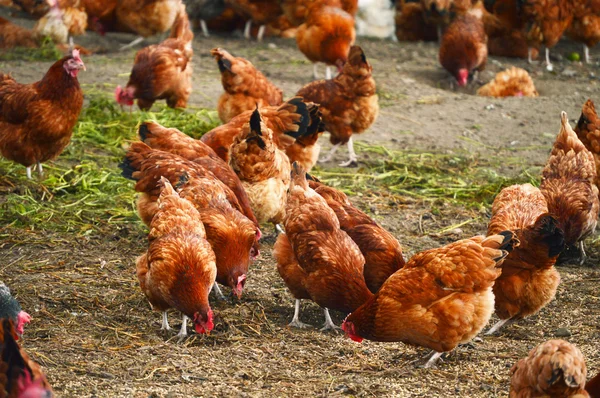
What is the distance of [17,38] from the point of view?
10969 mm

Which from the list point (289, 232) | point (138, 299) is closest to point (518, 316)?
point (289, 232)

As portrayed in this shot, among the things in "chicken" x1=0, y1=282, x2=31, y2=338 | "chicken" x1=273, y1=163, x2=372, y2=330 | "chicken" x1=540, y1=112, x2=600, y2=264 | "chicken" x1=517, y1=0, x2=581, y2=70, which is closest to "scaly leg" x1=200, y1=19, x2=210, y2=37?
"chicken" x1=517, y1=0, x2=581, y2=70

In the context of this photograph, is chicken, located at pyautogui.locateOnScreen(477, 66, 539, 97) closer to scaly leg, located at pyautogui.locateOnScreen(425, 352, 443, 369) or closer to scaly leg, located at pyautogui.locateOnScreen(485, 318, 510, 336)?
scaly leg, located at pyautogui.locateOnScreen(485, 318, 510, 336)

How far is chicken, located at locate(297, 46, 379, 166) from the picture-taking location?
304 inches

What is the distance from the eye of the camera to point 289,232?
5.16 meters

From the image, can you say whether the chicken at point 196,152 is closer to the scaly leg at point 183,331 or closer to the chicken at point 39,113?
the chicken at point 39,113

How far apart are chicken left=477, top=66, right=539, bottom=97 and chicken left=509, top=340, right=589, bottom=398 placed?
740 cm

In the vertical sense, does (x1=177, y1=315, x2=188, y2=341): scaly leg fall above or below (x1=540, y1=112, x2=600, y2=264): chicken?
below

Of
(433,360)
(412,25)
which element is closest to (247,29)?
(412,25)

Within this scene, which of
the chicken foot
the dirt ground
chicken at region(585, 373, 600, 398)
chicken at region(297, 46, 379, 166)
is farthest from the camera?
chicken at region(297, 46, 379, 166)

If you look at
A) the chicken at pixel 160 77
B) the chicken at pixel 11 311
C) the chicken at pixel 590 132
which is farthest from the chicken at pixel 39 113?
the chicken at pixel 590 132

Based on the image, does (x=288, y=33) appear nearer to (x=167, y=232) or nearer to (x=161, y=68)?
(x=161, y=68)

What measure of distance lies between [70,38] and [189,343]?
7.42m

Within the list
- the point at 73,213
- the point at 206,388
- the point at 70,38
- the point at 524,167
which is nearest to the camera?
the point at 206,388
